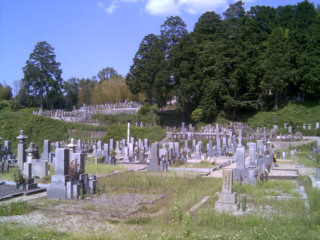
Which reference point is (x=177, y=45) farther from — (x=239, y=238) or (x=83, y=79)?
(x=83, y=79)

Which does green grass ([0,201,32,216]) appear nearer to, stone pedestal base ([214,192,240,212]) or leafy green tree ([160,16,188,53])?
stone pedestal base ([214,192,240,212])

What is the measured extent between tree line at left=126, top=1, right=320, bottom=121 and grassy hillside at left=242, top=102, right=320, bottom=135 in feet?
4.45

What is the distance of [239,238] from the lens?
6.72 meters

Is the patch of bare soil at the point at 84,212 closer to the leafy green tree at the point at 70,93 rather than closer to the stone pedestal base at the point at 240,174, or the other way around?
the stone pedestal base at the point at 240,174

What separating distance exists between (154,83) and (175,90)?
9.36 ft

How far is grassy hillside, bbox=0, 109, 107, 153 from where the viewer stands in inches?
1572

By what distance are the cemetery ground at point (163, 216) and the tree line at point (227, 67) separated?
3219 centimetres

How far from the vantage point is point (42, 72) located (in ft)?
174

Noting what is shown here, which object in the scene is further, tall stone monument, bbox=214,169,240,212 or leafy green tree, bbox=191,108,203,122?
leafy green tree, bbox=191,108,203,122

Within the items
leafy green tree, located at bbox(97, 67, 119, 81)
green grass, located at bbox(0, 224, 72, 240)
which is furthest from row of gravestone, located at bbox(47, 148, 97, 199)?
leafy green tree, located at bbox(97, 67, 119, 81)

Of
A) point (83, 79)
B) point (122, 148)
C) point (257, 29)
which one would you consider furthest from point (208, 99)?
point (83, 79)

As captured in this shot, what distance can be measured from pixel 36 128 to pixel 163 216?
3505cm

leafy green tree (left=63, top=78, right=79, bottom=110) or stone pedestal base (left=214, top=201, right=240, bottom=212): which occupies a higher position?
leafy green tree (left=63, top=78, right=79, bottom=110)

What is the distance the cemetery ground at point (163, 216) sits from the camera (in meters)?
7.15
